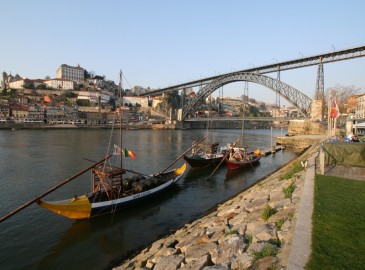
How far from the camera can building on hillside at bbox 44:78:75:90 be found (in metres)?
136

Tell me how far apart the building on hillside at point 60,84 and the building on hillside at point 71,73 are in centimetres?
1492

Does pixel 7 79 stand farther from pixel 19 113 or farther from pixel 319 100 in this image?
pixel 319 100

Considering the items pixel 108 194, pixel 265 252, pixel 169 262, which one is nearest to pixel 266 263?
pixel 265 252

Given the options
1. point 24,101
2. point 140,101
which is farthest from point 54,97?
point 140,101

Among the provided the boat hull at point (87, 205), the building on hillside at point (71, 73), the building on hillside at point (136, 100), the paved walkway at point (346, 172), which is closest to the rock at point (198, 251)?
the boat hull at point (87, 205)

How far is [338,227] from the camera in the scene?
681 cm

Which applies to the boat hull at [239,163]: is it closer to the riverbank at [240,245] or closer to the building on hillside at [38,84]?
the riverbank at [240,245]

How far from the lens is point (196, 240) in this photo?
8.61 m

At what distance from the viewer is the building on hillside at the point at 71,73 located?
150875 millimetres

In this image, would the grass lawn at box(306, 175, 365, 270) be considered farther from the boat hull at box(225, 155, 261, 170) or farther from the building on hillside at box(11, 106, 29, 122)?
the building on hillside at box(11, 106, 29, 122)

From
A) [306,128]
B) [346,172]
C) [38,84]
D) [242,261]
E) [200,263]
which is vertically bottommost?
[200,263]

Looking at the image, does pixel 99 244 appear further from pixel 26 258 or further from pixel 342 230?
pixel 342 230

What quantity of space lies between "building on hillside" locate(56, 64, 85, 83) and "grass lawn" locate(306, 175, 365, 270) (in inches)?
6208

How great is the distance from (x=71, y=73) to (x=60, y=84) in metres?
20.4
